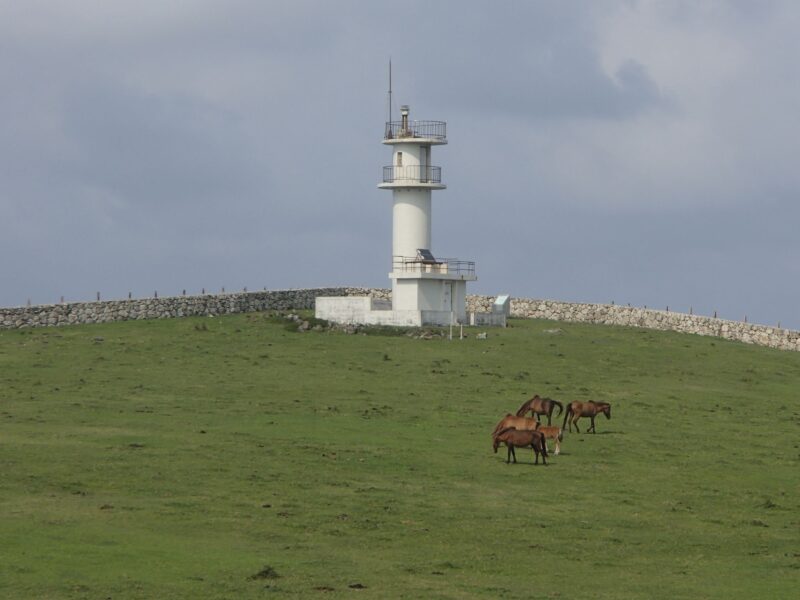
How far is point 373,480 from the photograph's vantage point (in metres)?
36.7

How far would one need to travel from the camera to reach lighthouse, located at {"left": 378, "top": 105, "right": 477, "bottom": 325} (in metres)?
75.6

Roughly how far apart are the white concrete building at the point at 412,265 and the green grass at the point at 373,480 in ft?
37.9

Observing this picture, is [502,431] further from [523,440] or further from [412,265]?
[412,265]

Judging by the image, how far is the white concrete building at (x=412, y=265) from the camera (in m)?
75.0

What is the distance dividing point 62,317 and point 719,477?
38909 mm

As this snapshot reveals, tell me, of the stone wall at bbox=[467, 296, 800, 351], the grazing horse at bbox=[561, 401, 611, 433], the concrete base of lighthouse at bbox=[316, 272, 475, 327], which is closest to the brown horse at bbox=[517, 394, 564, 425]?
the grazing horse at bbox=[561, 401, 611, 433]

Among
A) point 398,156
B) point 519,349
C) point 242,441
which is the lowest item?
point 242,441

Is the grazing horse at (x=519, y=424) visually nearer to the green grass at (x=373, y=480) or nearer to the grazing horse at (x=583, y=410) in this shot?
the green grass at (x=373, y=480)

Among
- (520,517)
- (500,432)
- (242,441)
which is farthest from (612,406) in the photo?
(520,517)

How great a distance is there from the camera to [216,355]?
201 feet

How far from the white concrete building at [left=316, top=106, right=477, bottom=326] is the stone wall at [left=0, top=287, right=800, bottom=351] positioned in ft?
21.0

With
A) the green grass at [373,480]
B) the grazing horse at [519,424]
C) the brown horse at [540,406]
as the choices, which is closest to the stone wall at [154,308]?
the green grass at [373,480]

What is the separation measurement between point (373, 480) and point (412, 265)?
40.1 metres

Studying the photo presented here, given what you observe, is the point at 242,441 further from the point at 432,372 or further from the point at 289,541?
the point at 432,372
